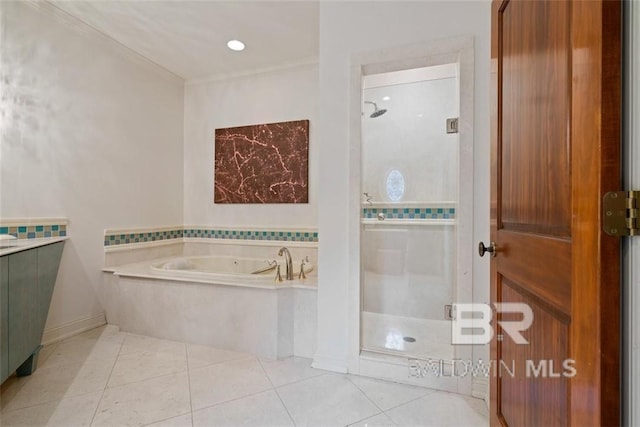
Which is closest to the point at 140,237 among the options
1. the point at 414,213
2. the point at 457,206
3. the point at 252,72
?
the point at 252,72

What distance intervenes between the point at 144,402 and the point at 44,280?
1.00m

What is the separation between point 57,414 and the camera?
159 centimetres

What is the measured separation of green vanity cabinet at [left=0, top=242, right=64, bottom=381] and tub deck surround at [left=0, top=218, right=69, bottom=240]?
45 cm

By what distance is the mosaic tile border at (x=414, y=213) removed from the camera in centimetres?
234

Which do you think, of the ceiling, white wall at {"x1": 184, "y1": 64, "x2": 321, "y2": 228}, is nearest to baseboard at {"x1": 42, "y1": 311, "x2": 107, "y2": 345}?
white wall at {"x1": 184, "y1": 64, "x2": 321, "y2": 228}

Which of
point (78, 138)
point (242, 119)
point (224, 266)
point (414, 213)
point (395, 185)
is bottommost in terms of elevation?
point (224, 266)

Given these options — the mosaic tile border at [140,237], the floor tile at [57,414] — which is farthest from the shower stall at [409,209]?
the mosaic tile border at [140,237]

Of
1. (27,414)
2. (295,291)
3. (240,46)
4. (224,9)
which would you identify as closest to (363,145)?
(295,291)

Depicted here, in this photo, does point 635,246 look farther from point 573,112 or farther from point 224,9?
point 224,9

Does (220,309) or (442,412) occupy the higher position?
(220,309)

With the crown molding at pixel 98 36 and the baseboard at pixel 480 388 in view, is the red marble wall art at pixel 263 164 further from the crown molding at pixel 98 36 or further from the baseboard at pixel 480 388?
the baseboard at pixel 480 388

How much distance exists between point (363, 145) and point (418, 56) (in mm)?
613

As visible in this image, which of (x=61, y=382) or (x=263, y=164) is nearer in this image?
(x=61, y=382)

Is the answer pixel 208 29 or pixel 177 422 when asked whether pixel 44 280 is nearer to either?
pixel 177 422
